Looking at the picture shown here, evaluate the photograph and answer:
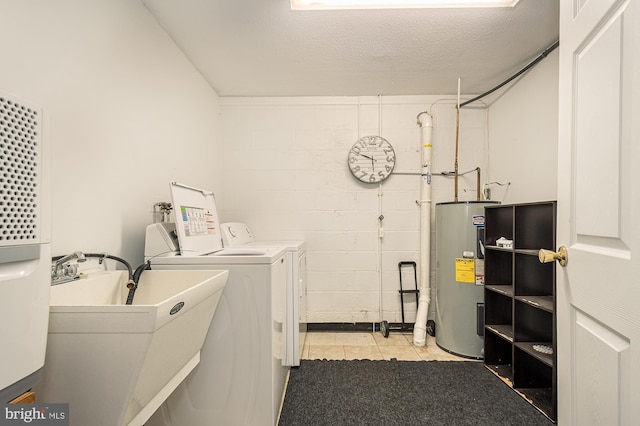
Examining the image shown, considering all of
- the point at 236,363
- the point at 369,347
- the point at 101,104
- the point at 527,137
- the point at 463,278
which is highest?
the point at 527,137

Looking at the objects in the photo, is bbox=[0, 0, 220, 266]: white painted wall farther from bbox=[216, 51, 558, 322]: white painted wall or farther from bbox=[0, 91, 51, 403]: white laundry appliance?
bbox=[216, 51, 558, 322]: white painted wall

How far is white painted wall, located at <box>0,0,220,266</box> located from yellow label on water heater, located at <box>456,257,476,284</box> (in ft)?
7.52

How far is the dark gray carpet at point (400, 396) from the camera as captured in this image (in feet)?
5.46

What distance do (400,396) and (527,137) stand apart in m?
2.20

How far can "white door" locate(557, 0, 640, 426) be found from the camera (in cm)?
69

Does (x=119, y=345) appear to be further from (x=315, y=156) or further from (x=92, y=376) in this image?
(x=315, y=156)

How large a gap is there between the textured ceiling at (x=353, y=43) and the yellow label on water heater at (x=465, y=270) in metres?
1.59

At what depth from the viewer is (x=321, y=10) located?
5.72 ft

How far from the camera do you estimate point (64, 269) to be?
110 cm

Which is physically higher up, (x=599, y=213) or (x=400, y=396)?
(x=599, y=213)

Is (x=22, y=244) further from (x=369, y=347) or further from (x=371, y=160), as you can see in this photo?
(x=371, y=160)

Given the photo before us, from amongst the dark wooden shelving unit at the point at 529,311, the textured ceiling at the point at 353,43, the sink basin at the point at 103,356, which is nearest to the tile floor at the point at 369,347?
the dark wooden shelving unit at the point at 529,311

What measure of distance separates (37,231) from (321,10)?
177 cm

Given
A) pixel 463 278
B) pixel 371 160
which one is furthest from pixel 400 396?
pixel 371 160
